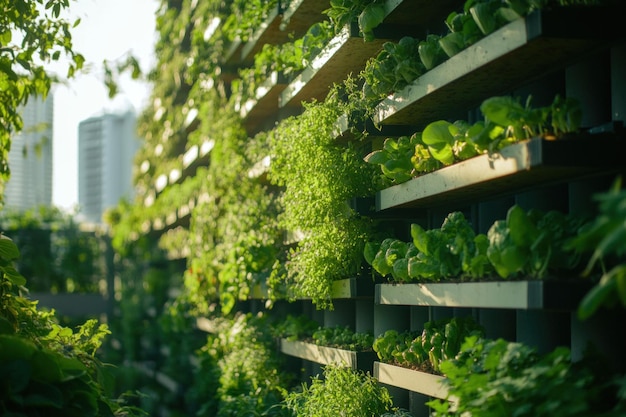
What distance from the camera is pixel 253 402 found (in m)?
4.62

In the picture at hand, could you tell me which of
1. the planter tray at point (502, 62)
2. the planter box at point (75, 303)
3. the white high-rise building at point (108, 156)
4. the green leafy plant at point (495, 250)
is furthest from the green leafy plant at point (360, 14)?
the white high-rise building at point (108, 156)

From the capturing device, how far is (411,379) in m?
3.12

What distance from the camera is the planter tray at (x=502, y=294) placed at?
218cm

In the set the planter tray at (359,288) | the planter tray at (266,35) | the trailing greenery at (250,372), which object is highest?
the planter tray at (266,35)

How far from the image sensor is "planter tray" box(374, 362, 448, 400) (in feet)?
9.59

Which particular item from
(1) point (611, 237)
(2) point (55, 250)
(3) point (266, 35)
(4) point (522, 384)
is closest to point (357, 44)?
(3) point (266, 35)

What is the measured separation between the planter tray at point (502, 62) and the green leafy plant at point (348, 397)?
1.08 metres

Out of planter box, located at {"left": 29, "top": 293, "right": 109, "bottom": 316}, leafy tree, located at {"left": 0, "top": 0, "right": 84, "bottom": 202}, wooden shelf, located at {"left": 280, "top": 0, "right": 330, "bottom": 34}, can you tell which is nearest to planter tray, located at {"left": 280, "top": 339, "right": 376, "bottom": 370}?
wooden shelf, located at {"left": 280, "top": 0, "right": 330, "bottom": 34}

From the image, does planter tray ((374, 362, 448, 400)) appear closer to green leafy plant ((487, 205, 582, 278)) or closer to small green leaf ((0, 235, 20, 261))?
green leafy plant ((487, 205, 582, 278))

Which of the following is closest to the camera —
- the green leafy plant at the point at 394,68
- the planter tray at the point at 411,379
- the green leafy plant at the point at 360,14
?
the planter tray at the point at 411,379

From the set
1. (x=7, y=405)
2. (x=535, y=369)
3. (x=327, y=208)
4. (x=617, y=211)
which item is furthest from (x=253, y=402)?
(x=617, y=211)

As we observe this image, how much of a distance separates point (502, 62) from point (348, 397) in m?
1.58

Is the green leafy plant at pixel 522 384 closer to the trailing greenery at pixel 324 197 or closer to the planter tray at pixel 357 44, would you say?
the trailing greenery at pixel 324 197

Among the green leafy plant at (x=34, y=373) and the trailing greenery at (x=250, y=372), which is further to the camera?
the trailing greenery at (x=250, y=372)
